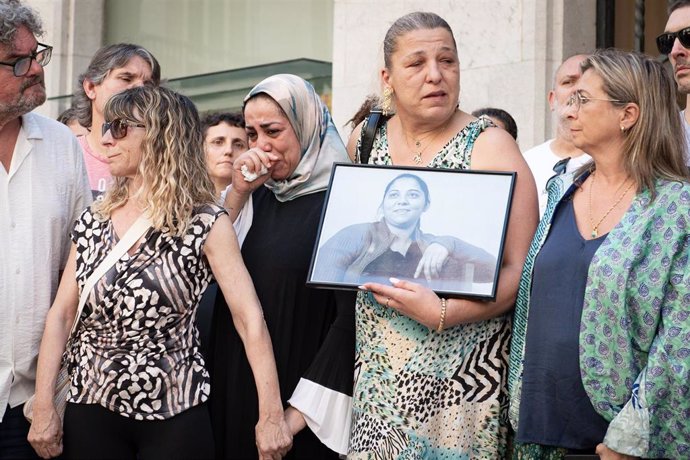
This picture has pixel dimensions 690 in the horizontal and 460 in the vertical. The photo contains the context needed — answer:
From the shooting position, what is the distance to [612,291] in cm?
362

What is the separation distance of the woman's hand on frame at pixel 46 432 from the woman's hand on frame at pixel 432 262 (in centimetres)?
144

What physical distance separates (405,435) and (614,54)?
4.94 feet

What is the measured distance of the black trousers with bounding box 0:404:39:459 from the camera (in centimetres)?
436

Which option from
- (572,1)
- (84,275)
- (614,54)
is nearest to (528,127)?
(572,1)

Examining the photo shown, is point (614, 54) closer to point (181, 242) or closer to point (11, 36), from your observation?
point (181, 242)

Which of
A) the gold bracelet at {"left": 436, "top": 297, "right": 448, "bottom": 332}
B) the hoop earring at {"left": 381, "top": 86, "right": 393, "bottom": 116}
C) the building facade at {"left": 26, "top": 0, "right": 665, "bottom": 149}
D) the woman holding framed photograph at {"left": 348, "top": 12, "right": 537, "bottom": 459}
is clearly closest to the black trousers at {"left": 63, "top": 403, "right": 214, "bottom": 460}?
the woman holding framed photograph at {"left": 348, "top": 12, "right": 537, "bottom": 459}

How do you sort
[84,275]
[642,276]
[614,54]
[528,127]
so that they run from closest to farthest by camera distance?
[642,276] → [614,54] → [84,275] → [528,127]

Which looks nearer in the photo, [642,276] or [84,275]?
[642,276]

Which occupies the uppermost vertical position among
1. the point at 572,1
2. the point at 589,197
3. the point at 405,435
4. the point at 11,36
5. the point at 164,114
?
the point at 572,1

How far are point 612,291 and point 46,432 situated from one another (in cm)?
206

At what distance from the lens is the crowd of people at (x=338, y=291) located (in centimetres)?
369

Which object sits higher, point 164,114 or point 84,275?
point 164,114

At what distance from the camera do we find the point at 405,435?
155 inches

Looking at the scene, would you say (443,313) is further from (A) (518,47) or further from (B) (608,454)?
(A) (518,47)
